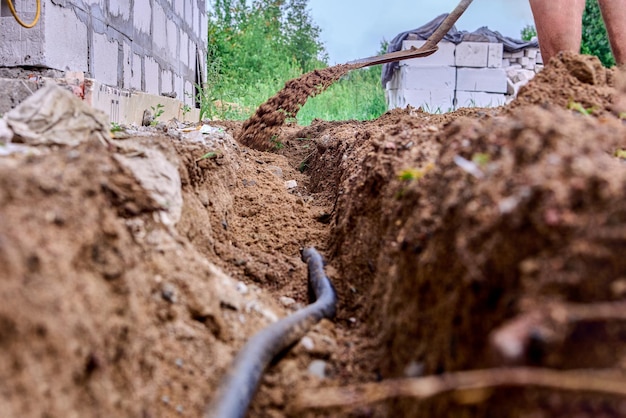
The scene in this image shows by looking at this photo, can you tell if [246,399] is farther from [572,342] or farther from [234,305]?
[572,342]

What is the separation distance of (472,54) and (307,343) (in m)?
9.28

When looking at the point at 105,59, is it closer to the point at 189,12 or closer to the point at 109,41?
the point at 109,41

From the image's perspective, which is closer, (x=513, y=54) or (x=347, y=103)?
(x=347, y=103)

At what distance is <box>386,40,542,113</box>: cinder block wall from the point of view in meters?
9.94

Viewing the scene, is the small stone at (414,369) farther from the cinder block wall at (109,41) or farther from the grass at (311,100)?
the grass at (311,100)

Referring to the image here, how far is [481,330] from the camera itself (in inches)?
38.6

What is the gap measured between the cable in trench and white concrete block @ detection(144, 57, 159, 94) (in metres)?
3.32

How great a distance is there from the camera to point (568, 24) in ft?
10.3

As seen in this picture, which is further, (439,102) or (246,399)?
(439,102)

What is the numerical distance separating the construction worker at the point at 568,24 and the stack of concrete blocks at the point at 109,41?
2.45m

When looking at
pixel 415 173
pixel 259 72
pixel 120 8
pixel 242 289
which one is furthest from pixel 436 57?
pixel 242 289

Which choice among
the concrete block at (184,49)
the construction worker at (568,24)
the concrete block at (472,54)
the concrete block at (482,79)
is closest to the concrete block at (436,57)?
the concrete block at (472,54)

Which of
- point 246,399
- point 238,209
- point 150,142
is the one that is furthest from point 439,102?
point 246,399

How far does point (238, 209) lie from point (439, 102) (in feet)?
25.7
